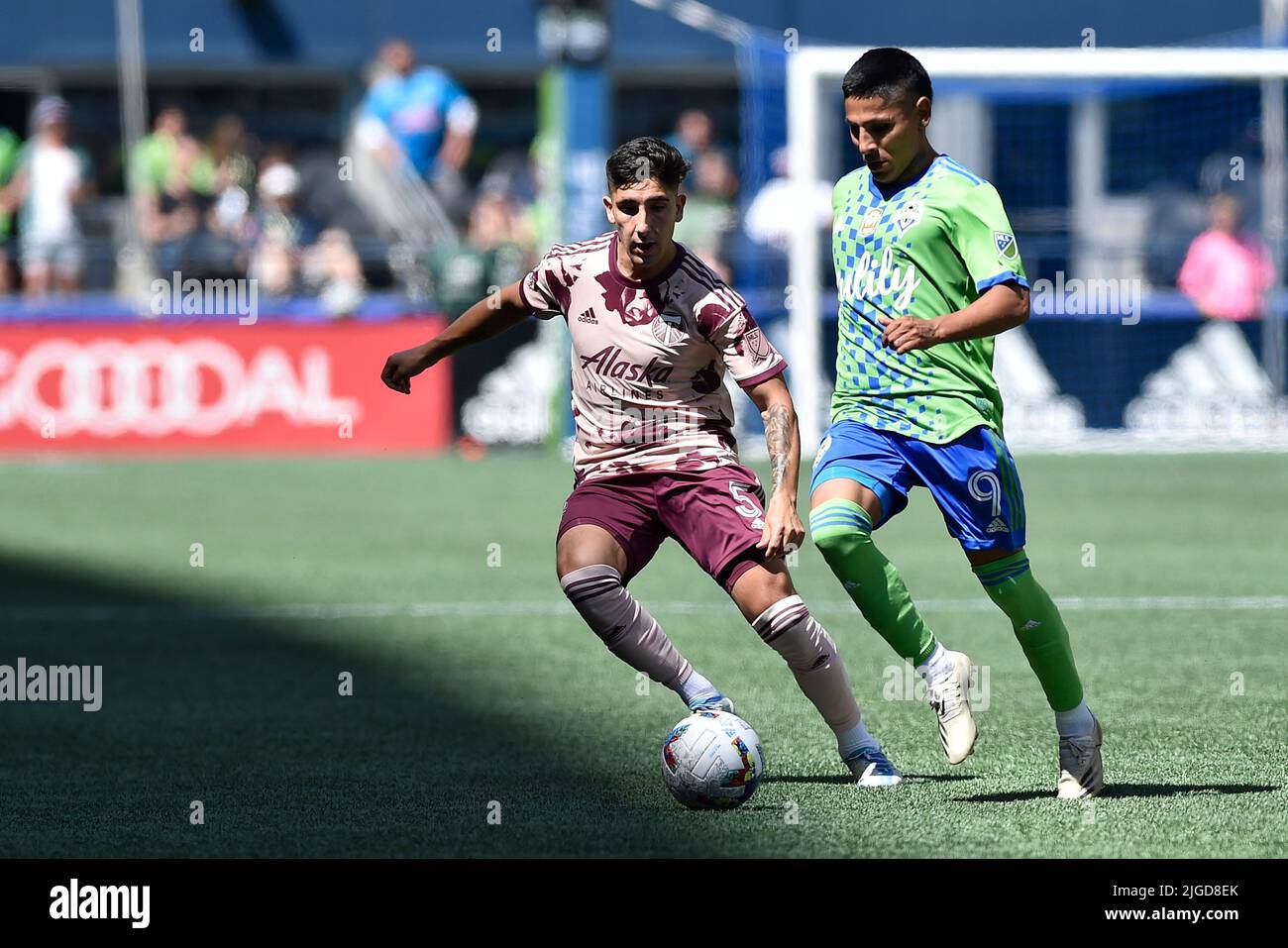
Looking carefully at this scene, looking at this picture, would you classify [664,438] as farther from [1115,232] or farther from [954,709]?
[1115,232]

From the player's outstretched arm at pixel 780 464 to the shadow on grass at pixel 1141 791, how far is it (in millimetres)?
815

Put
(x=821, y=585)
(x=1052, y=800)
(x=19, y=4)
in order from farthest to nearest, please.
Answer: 1. (x=19, y=4)
2. (x=821, y=585)
3. (x=1052, y=800)

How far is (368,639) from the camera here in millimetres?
9055

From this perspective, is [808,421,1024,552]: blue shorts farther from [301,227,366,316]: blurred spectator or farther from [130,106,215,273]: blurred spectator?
[130,106,215,273]: blurred spectator

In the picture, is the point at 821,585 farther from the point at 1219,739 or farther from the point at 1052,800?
the point at 1052,800

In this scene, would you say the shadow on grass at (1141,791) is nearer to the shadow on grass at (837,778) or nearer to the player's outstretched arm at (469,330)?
the shadow on grass at (837,778)

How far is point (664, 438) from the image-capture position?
232 inches

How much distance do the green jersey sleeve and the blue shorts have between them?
0.45 metres

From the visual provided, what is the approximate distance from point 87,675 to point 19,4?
1956 centimetres

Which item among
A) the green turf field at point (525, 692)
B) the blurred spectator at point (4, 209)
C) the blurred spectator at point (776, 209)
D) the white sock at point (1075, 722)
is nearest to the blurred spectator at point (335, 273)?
the blurred spectator at point (4, 209)

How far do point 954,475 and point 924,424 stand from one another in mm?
159

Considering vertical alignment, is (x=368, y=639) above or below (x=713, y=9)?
below

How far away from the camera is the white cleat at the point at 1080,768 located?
5.62 meters
